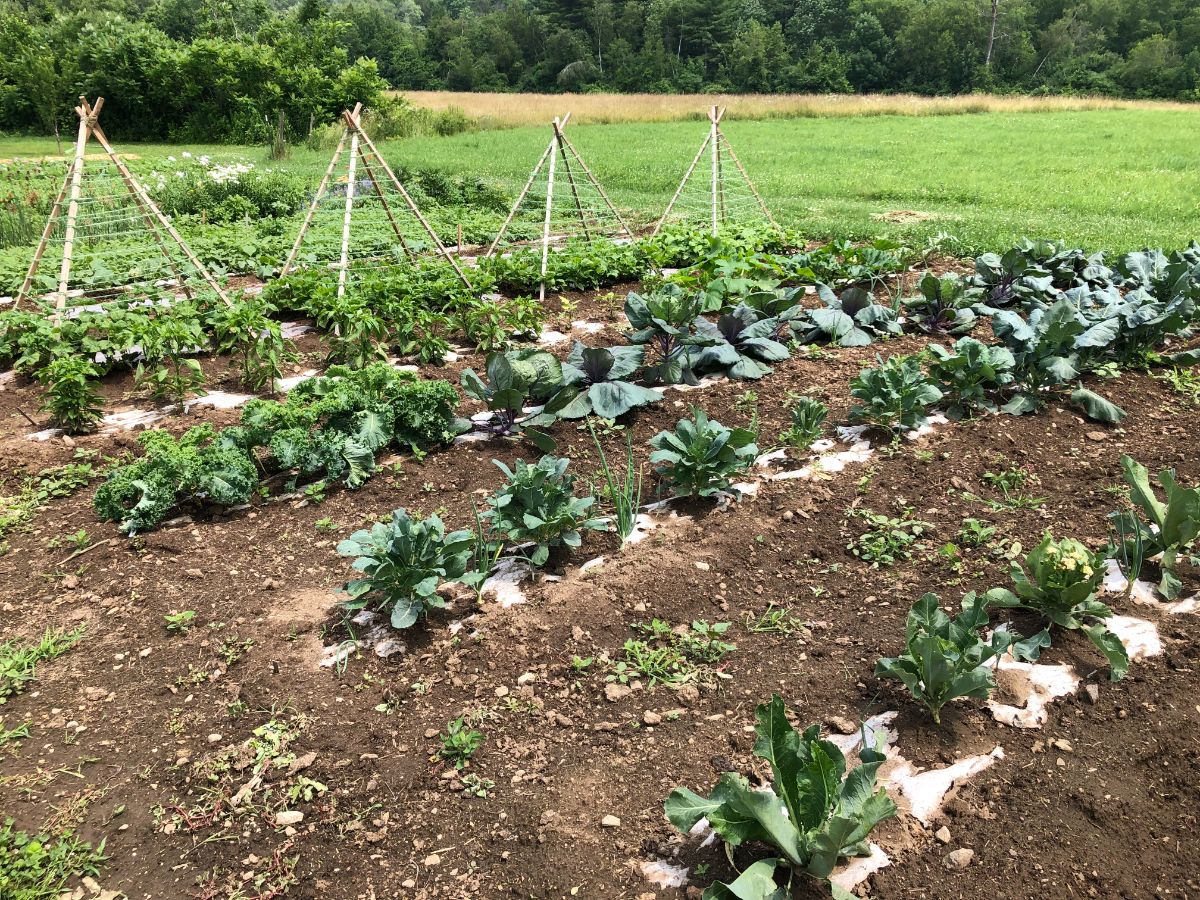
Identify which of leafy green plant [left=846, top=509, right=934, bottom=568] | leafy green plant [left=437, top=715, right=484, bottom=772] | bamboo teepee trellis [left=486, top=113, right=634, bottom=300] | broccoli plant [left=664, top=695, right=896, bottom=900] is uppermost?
bamboo teepee trellis [left=486, top=113, right=634, bottom=300]

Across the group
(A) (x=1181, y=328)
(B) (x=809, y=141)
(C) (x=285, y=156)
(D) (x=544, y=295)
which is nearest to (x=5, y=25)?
(C) (x=285, y=156)

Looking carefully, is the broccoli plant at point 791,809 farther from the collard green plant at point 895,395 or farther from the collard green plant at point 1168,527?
the collard green plant at point 895,395

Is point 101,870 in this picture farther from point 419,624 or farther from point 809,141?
point 809,141

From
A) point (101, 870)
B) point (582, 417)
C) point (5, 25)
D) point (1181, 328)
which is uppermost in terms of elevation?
point (5, 25)

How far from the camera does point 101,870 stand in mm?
2328

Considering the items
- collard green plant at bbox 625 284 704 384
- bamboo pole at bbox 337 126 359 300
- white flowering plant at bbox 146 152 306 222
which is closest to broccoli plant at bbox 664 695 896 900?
collard green plant at bbox 625 284 704 384

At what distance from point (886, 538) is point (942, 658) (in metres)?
1.21

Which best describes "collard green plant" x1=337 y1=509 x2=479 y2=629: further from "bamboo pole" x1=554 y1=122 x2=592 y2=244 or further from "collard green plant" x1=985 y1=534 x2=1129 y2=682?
"bamboo pole" x1=554 y1=122 x2=592 y2=244

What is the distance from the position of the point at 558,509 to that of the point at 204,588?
1.65m

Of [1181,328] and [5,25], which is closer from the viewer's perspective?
[1181,328]

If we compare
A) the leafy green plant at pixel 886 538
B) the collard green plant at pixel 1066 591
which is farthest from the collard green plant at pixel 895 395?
the collard green plant at pixel 1066 591

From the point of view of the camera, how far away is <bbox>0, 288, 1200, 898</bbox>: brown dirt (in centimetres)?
224

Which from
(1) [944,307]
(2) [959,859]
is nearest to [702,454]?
(2) [959,859]

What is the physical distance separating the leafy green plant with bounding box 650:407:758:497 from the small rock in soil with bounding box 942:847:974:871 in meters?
1.96
